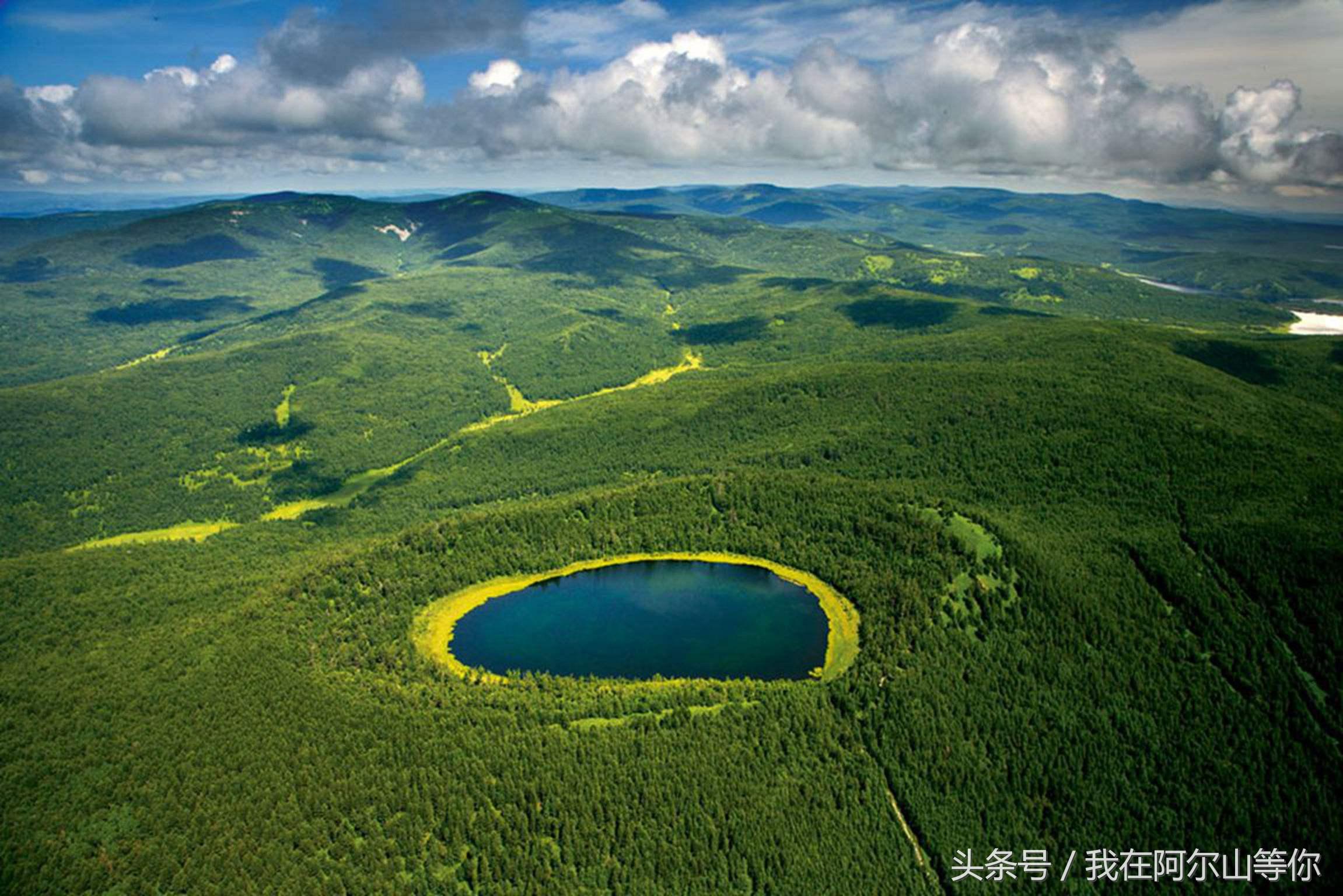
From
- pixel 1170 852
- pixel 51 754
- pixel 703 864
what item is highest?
pixel 51 754

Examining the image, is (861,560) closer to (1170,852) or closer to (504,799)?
(1170,852)

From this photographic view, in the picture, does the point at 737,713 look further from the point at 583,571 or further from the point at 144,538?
the point at 144,538

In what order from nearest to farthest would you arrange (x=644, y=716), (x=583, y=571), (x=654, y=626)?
(x=644, y=716)
(x=654, y=626)
(x=583, y=571)

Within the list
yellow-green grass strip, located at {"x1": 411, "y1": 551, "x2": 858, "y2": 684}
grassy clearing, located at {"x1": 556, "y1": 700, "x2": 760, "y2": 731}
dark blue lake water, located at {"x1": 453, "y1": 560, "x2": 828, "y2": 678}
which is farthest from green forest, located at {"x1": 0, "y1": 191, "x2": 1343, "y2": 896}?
dark blue lake water, located at {"x1": 453, "y1": 560, "x2": 828, "y2": 678}

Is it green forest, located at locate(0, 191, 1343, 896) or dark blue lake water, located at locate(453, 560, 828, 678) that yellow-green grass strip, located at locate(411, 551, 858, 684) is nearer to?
dark blue lake water, located at locate(453, 560, 828, 678)

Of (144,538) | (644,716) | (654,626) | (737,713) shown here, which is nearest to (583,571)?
(654,626)

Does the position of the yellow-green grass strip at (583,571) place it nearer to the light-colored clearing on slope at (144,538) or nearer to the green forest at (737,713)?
the green forest at (737,713)

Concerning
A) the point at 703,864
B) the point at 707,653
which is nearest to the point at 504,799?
the point at 703,864

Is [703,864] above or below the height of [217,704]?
below
